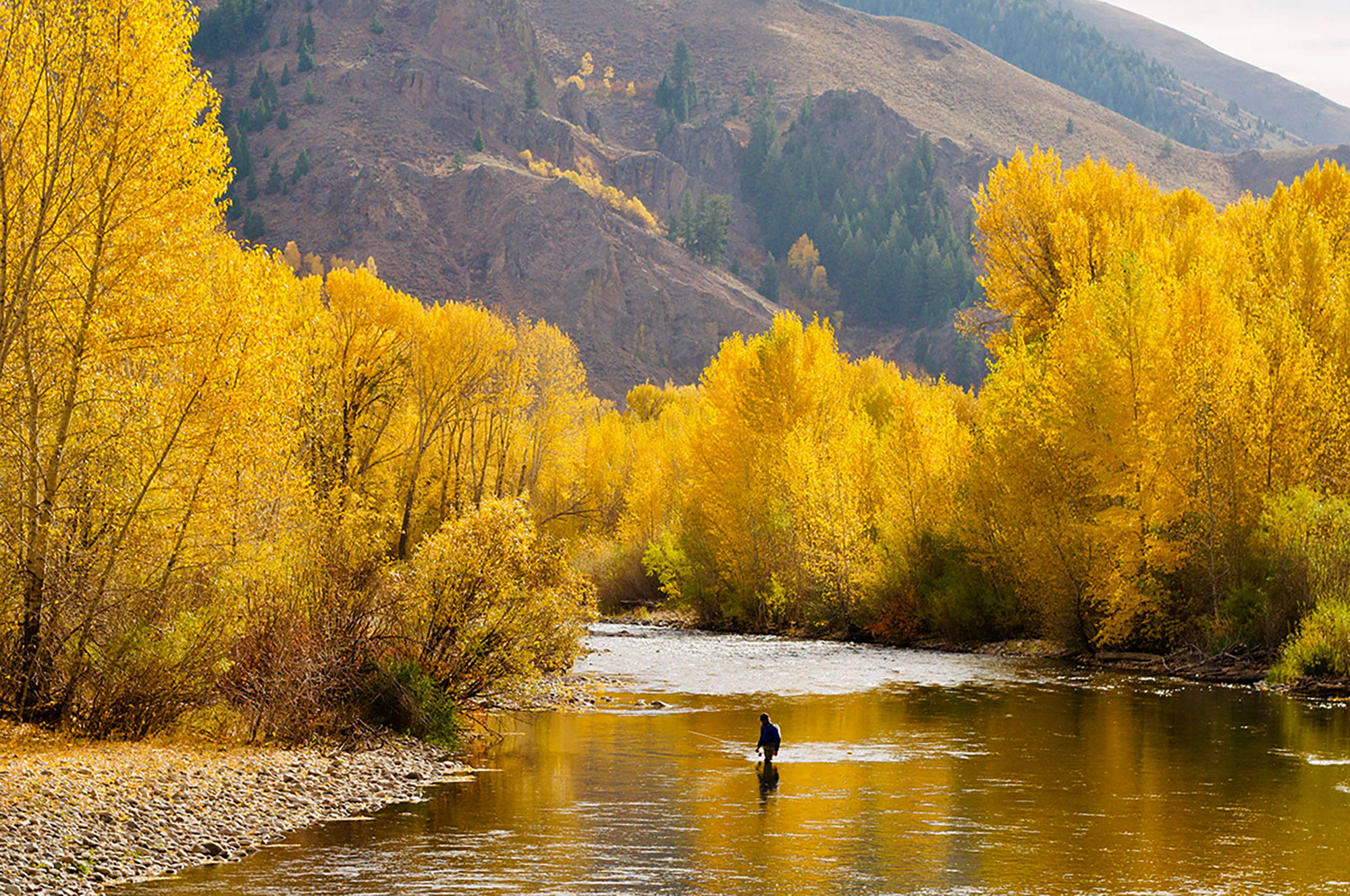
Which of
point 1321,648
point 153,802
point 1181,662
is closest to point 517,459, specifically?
point 1181,662

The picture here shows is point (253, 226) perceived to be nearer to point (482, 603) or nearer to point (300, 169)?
point (300, 169)

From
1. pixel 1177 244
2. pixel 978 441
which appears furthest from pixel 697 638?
pixel 1177 244

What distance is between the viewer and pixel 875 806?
1736 centimetres

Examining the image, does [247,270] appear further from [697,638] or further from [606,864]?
[697,638]

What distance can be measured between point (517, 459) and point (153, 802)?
42.8m

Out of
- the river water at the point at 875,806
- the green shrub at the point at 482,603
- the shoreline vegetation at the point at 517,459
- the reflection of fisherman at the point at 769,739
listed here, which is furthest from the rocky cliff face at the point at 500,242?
the reflection of fisherman at the point at 769,739

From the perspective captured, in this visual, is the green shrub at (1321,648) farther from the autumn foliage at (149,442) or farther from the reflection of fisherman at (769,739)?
the autumn foliage at (149,442)

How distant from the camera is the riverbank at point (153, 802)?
13.3m

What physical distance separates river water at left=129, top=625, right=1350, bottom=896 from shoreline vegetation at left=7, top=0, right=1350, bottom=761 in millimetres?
3767

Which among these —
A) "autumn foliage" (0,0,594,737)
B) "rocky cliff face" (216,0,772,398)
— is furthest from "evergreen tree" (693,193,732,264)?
"autumn foliage" (0,0,594,737)

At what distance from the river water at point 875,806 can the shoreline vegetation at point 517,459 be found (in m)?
3.77

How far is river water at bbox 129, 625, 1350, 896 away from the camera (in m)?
13.6

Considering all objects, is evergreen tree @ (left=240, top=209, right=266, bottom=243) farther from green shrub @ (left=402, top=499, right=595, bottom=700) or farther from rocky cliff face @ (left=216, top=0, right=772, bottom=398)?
green shrub @ (left=402, top=499, right=595, bottom=700)

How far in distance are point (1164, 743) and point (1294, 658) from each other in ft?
29.9
